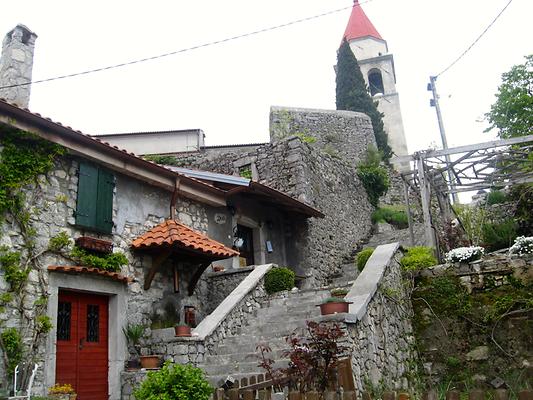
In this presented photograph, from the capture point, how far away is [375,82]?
37.6 metres

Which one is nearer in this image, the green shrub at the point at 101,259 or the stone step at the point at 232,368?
the stone step at the point at 232,368

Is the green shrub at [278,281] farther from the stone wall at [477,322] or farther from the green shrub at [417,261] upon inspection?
the stone wall at [477,322]

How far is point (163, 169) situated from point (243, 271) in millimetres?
2651

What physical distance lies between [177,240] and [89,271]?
4.84ft

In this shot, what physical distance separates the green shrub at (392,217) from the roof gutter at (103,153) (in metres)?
8.98

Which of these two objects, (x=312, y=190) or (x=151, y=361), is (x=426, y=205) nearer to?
(x=312, y=190)

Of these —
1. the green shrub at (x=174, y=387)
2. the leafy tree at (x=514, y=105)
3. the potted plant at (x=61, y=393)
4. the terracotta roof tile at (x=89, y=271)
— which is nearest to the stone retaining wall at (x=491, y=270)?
the terracotta roof tile at (x=89, y=271)

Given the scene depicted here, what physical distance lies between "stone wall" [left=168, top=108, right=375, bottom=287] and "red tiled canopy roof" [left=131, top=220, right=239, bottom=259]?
186 inches

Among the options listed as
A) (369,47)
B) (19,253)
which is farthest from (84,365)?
(369,47)

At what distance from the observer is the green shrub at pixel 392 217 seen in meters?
18.4

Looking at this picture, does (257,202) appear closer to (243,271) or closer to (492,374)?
(243,271)

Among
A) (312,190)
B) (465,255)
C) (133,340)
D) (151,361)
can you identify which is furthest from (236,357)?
(312,190)

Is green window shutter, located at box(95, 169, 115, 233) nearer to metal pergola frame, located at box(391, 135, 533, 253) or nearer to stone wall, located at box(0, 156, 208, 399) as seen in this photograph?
stone wall, located at box(0, 156, 208, 399)

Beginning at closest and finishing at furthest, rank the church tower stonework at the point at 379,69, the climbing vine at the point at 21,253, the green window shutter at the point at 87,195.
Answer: the climbing vine at the point at 21,253
the green window shutter at the point at 87,195
the church tower stonework at the point at 379,69
